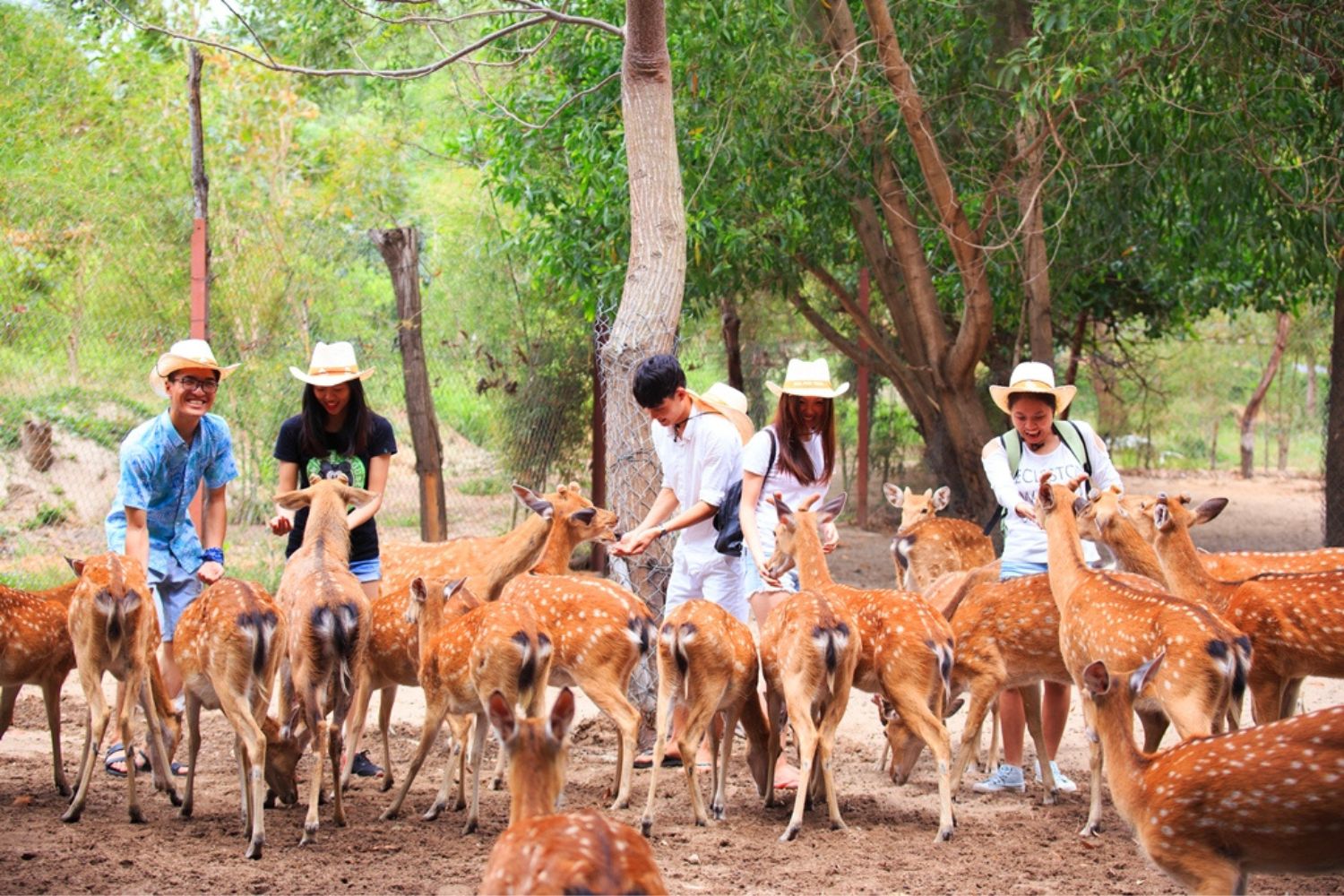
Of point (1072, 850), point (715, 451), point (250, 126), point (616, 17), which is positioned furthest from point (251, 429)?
point (250, 126)

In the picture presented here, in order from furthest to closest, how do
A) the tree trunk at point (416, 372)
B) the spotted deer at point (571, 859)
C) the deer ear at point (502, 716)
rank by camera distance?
the tree trunk at point (416, 372), the deer ear at point (502, 716), the spotted deer at point (571, 859)

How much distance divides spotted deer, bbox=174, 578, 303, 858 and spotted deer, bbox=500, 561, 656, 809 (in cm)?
109

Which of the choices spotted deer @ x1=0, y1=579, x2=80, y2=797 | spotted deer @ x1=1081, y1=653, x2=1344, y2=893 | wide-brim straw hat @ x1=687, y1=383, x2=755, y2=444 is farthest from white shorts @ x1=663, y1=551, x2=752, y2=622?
spotted deer @ x1=0, y1=579, x2=80, y2=797

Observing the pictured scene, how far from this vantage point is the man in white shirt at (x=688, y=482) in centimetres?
663

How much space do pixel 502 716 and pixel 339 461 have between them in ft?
10.3

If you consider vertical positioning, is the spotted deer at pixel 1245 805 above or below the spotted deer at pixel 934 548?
below

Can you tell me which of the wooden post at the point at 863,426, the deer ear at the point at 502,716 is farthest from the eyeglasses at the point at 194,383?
the wooden post at the point at 863,426

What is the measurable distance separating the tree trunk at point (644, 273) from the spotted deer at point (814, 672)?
170cm

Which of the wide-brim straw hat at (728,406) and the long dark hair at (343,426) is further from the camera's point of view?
the wide-brim straw hat at (728,406)

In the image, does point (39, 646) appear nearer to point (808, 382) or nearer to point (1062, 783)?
point (808, 382)

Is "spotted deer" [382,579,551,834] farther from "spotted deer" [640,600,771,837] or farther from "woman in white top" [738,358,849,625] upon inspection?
"woman in white top" [738,358,849,625]

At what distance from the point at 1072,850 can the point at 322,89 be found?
19149mm

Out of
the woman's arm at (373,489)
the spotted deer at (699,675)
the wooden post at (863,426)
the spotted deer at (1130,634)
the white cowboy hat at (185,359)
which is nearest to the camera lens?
the spotted deer at (1130,634)

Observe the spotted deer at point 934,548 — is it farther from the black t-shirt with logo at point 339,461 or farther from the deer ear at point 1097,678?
the deer ear at point 1097,678
